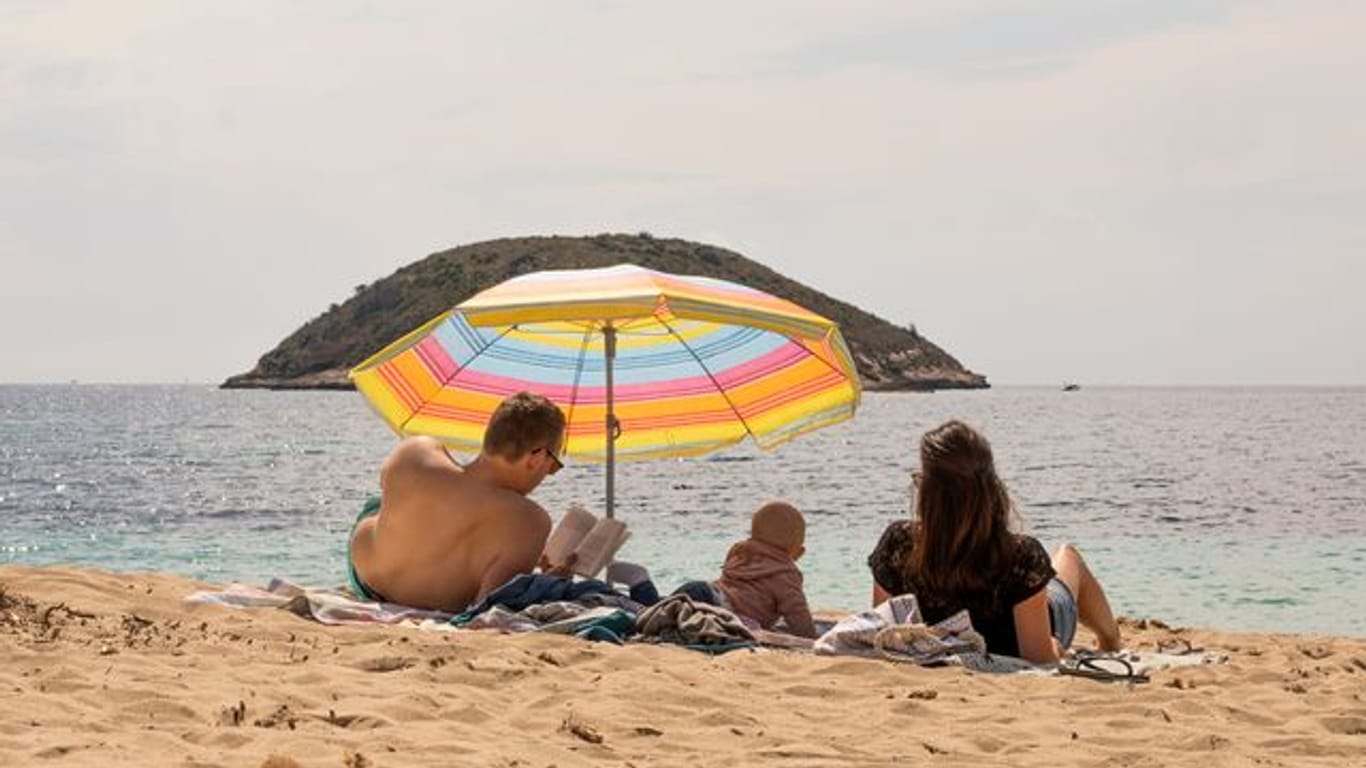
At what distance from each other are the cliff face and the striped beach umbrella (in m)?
100

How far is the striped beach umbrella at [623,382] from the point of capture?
8867mm

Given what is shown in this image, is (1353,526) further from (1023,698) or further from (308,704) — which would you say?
(308,704)

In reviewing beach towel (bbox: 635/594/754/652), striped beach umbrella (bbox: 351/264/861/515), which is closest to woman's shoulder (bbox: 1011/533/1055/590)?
beach towel (bbox: 635/594/754/652)

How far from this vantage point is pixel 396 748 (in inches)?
181

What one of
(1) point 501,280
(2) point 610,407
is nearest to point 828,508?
(2) point 610,407

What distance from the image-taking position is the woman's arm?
6633 millimetres

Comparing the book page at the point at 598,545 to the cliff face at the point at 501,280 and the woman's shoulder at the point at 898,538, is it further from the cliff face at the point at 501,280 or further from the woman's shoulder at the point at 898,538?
the cliff face at the point at 501,280

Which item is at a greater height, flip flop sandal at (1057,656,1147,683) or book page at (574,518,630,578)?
book page at (574,518,630,578)

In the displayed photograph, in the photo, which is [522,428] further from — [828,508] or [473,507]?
[828,508]

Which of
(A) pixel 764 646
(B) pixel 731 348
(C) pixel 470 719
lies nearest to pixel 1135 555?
(B) pixel 731 348

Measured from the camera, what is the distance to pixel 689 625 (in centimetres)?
680

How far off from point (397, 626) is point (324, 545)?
45.9ft

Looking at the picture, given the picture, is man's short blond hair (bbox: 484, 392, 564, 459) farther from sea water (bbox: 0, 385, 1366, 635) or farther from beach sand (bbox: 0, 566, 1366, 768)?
sea water (bbox: 0, 385, 1366, 635)

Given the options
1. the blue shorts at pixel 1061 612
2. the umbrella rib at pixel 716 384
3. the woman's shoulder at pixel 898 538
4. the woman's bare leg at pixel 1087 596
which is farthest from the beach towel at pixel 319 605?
the woman's bare leg at pixel 1087 596
